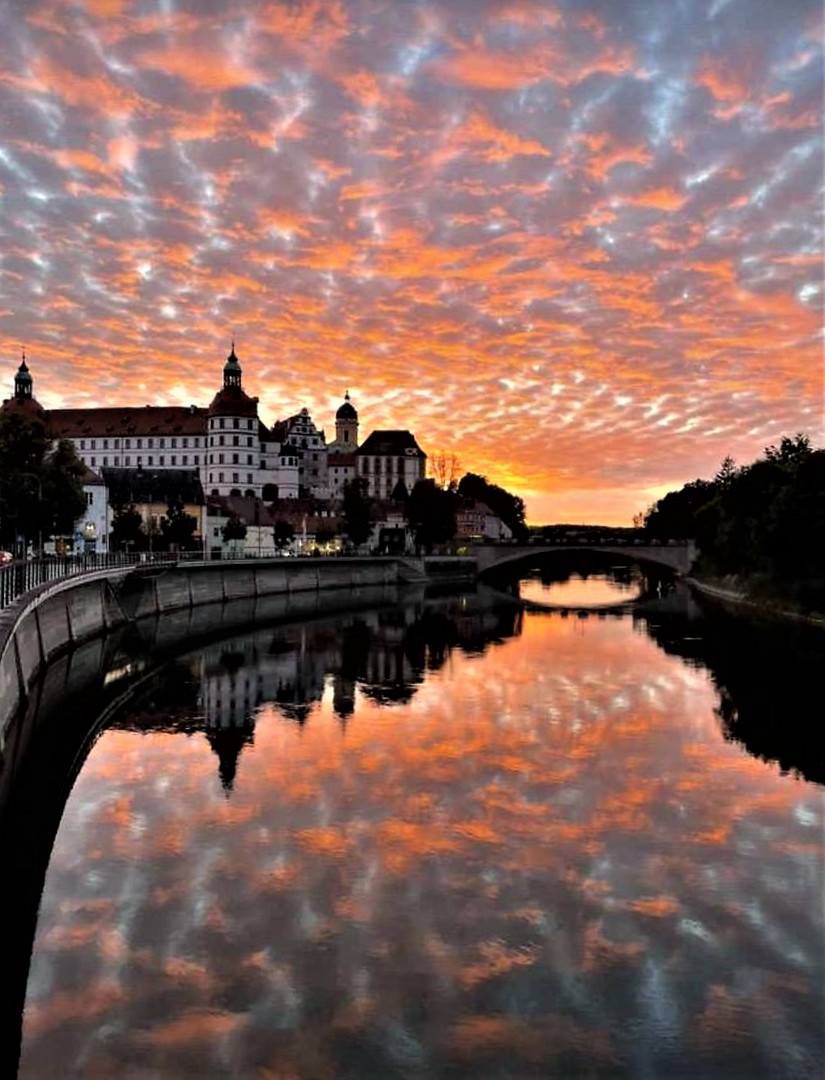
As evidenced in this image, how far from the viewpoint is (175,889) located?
19172 millimetres

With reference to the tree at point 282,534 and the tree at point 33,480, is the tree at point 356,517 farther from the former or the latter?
the tree at point 33,480

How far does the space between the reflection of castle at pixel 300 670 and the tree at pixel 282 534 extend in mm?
61936

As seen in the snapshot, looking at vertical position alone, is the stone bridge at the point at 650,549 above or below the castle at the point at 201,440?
below

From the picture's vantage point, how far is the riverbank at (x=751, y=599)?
74.7 meters

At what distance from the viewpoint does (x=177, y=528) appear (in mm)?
121312

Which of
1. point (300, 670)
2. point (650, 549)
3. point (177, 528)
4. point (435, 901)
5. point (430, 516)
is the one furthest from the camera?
point (430, 516)

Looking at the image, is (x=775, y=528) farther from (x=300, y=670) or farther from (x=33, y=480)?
(x=33, y=480)

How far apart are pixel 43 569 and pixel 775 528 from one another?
5429 centimetres

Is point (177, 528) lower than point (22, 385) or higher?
lower

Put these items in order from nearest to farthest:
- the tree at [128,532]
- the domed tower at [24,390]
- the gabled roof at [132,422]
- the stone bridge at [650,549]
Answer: the tree at [128,532] → the stone bridge at [650,549] → the domed tower at [24,390] → the gabled roof at [132,422]

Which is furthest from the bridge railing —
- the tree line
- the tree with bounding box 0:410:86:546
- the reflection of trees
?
the tree line

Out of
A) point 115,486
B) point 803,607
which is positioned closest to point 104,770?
point 803,607

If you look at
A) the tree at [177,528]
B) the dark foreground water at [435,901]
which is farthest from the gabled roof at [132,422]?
the dark foreground water at [435,901]

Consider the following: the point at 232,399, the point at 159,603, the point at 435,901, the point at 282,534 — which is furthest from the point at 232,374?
the point at 435,901
